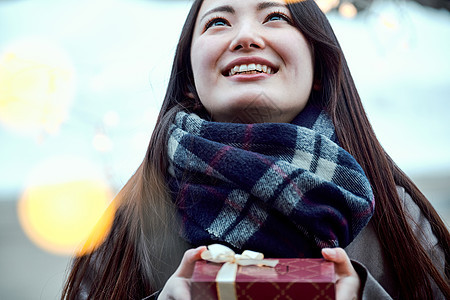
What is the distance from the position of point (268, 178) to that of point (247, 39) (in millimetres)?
301

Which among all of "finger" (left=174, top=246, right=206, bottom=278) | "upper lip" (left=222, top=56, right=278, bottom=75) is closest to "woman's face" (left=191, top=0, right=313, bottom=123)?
"upper lip" (left=222, top=56, right=278, bottom=75)

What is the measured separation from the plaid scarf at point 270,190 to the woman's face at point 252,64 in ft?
0.21

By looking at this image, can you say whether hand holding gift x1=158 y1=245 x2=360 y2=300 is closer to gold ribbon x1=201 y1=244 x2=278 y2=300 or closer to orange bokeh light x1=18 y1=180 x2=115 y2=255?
gold ribbon x1=201 y1=244 x2=278 y2=300

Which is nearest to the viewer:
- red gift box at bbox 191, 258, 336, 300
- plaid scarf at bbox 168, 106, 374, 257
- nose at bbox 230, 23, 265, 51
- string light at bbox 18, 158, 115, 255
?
red gift box at bbox 191, 258, 336, 300

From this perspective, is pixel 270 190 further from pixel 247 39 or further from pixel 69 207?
pixel 69 207

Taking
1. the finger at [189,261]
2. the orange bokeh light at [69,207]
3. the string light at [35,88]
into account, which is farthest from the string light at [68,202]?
the finger at [189,261]

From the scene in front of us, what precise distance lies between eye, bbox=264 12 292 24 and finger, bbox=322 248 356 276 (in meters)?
0.53

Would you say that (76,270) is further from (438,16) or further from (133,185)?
(438,16)

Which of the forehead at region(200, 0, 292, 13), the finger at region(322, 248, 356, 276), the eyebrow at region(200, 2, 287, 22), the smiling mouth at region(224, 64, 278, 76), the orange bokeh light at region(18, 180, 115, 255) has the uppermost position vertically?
the forehead at region(200, 0, 292, 13)

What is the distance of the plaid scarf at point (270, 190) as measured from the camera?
832 mm

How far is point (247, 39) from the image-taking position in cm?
96

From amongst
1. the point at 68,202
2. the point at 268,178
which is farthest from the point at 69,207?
the point at 268,178

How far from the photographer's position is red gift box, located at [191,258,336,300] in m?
0.62

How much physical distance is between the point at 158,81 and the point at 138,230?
48cm
